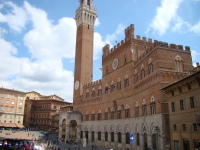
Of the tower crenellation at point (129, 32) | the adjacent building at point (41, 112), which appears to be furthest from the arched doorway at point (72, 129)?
the tower crenellation at point (129, 32)

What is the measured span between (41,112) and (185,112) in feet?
193

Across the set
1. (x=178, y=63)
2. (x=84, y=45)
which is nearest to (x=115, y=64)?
(x=178, y=63)

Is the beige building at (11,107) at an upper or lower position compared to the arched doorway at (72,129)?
upper

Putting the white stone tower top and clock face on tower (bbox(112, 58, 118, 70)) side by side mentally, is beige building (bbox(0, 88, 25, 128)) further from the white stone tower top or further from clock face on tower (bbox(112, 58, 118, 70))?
clock face on tower (bbox(112, 58, 118, 70))

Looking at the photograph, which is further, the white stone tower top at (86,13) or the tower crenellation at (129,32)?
the white stone tower top at (86,13)

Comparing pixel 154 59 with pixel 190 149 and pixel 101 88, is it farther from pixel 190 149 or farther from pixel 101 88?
pixel 101 88

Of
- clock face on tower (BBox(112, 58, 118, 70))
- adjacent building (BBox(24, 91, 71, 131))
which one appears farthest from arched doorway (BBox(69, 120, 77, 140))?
clock face on tower (BBox(112, 58, 118, 70))

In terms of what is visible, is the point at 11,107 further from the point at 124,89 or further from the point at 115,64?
the point at 124,89

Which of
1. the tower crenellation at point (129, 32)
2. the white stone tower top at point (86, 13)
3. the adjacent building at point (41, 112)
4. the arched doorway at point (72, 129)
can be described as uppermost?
the white stone tower top at point (86, 13)

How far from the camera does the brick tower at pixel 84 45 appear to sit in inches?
1998

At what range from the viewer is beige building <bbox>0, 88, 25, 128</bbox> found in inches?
2199

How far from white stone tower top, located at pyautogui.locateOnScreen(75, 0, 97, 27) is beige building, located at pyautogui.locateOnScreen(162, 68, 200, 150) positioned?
39.4 m

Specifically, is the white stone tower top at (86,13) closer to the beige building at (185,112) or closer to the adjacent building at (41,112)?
the adjacent building at (41,112)

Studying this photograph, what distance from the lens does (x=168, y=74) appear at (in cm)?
2252
